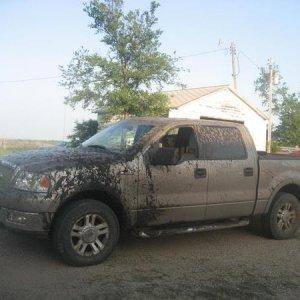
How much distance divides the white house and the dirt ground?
21032mm

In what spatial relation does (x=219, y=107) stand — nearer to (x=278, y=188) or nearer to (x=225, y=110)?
(x=225, y=110)

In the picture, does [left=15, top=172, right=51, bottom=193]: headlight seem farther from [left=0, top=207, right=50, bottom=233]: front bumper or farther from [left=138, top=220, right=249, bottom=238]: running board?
[left=138, top=220, right=249, bottom=238]: running board

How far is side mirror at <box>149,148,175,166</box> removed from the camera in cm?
631

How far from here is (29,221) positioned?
5570 mm

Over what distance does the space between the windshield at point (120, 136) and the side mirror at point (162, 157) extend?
0.37 metres

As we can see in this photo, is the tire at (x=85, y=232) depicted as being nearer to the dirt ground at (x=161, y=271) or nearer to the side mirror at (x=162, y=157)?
the dirt ground at (x=161, y=271)

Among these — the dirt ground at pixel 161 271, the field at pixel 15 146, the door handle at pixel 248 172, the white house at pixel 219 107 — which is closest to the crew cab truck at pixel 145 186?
the door handle at pixel 248 172

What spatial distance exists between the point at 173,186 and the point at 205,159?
726 millimetres

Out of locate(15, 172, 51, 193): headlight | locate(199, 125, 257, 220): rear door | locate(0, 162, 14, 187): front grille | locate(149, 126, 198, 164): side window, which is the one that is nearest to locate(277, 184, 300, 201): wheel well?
locate(199, 125, 257, 220): rear door

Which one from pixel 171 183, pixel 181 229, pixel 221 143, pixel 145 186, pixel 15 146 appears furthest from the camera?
pixel 15 146

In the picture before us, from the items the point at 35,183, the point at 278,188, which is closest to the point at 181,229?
the point at 278,188

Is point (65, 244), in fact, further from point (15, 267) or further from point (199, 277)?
point (199, 277)

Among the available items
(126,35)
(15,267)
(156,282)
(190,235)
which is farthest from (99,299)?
(126,35)

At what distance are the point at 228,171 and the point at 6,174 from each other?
3.07 m
